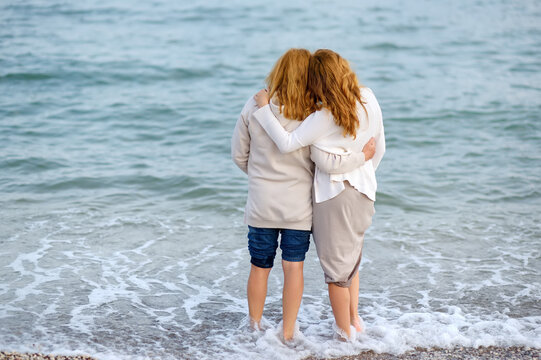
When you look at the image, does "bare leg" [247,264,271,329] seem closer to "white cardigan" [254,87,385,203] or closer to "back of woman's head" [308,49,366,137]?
"white cardigan" [254,87,385,203]

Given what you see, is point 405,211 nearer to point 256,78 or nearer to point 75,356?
point 75,356

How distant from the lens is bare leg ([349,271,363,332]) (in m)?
4.08

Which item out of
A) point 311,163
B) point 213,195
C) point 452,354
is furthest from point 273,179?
point 213,195

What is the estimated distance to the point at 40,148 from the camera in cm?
903

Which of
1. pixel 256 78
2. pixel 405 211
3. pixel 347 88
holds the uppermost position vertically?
pixel 347 88

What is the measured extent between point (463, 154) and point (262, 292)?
5699 millimetres

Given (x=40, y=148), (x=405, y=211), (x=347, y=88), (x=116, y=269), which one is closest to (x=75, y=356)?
(x=116, y=269)

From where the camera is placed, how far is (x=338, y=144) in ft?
12.0

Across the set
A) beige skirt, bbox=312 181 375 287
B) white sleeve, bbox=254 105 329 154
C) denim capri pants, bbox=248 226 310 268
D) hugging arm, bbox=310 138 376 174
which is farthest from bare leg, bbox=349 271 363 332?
white sleeve, bbox=254 105 329 154

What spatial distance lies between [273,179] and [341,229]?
492 mm

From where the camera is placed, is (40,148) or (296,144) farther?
(40,148)

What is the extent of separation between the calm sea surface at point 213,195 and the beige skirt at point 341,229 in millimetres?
612

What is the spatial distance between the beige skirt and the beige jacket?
0.33 ft

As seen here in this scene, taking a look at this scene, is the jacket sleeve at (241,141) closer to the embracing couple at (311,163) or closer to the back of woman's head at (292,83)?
the embracing couple at (311,163)
